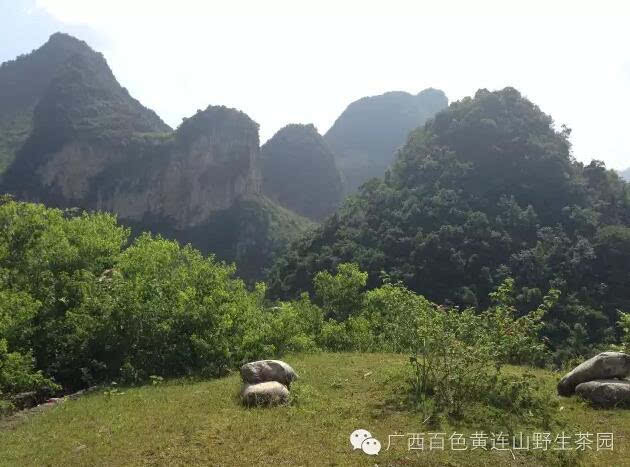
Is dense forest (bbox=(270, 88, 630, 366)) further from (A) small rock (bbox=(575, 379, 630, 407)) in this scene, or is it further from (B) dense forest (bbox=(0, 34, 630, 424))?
(A) small rock (bbox=(575, 379, 630, 407))

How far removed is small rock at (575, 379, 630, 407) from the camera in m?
12.2

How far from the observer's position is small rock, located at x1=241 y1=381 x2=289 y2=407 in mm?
12539

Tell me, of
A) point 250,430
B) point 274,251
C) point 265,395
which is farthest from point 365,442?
point 274,251

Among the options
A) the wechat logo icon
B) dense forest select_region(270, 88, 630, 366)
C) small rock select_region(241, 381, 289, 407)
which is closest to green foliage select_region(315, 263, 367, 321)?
dense forest select_region(270, 88, 630, 366)

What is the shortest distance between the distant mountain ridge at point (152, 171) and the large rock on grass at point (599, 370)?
95.1 metres

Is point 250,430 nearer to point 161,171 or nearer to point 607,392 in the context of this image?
point 607,392

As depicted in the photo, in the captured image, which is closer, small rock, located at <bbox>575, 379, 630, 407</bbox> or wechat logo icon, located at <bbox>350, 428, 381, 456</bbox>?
wechat logo icon, located at <bbox>350, 428, 381, 456</bbox>

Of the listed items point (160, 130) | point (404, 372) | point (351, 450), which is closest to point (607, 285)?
point (404, 372)

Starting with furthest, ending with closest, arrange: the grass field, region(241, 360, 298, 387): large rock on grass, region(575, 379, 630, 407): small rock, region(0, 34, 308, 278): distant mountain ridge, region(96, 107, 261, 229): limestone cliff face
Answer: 1. region(96, 107, 261, 229): limestone cliff face
2. region(0, 34, 308, 278): distant mountain ridge
3. region(241, 360, 298, 387): large rock on grass
4. region(575, 379, 630, 407): small rock
5. the grass field

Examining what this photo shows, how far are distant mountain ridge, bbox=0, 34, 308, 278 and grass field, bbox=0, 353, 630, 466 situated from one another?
9353 centimetres

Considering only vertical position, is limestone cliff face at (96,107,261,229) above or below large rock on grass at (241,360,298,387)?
above

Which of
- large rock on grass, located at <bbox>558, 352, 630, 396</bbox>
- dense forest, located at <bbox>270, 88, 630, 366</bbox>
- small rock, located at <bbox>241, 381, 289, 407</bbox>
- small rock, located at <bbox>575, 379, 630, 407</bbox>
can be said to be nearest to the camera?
small rock, located at <bbox>575, 379, 630, 407</bbox>

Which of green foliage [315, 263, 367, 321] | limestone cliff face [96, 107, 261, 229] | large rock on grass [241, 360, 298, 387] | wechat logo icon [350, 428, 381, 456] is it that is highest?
limestone cliff face [96, 107, 261, 229]

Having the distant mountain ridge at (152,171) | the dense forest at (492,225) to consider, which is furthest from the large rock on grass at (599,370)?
the distant mountain ridge at (152,171)
